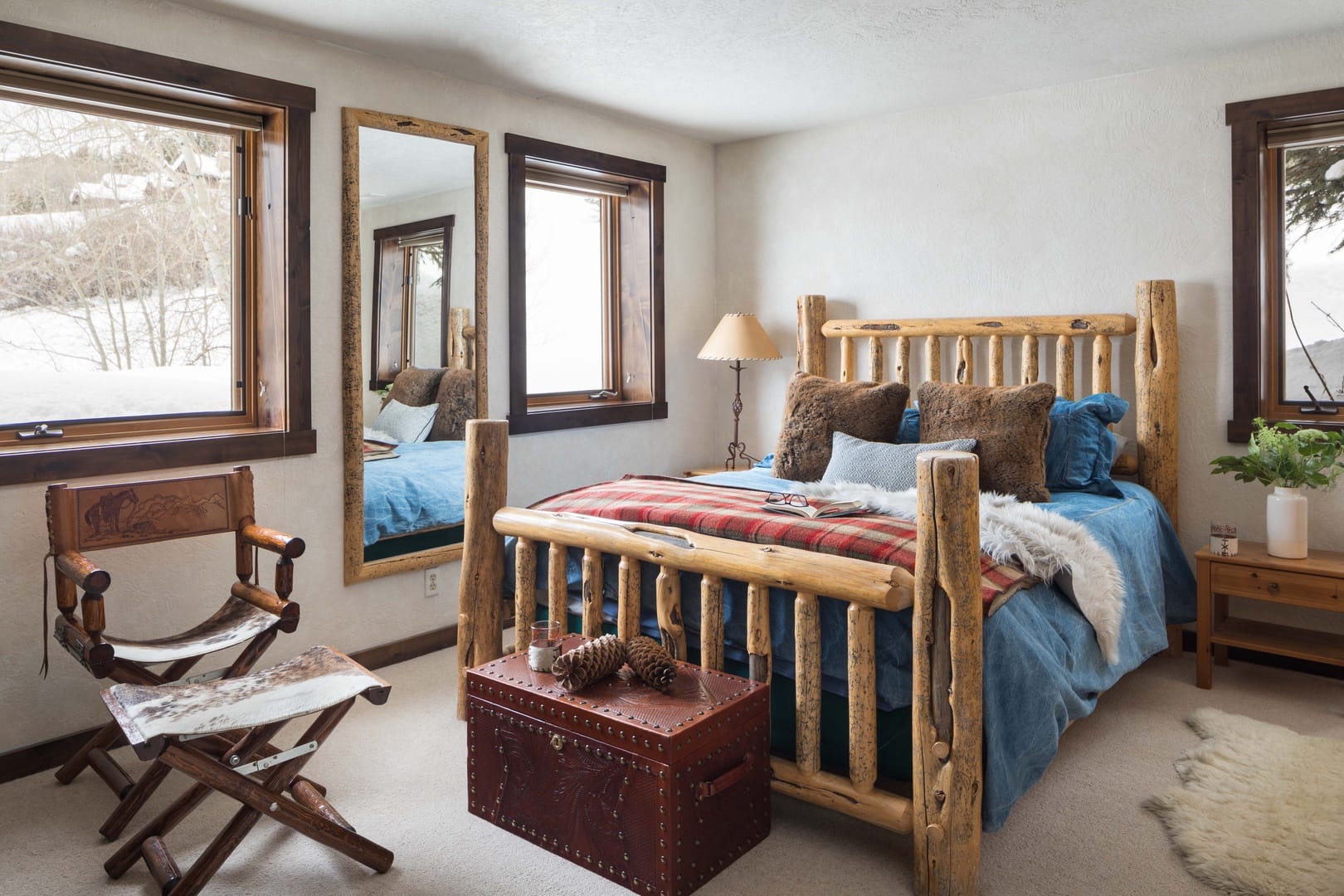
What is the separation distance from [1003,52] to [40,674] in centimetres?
Answer: 383

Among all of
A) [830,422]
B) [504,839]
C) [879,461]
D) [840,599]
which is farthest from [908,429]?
[504,839]

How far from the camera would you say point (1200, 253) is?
3.56 metres

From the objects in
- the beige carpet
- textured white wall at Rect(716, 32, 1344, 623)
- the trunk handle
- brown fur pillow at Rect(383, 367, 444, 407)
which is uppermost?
textured white wall at Rect(716, 32, 1344, 623)

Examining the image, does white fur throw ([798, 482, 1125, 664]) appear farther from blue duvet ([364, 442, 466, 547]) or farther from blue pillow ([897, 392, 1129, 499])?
blue duvet ([364, 442, 466, 547])

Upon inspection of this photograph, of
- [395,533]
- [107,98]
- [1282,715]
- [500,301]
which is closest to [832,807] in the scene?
[1282,715]

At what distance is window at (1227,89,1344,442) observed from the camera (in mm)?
3387

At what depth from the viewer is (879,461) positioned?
3.30 m

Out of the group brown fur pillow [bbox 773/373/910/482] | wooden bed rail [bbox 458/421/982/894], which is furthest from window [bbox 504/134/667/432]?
wooden bed rail [bbox 458/421/982/894]

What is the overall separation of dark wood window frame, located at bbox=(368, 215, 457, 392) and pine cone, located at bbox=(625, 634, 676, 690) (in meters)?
1.75

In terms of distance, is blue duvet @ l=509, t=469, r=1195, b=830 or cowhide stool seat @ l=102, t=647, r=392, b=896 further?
blue duvet @ l=509, t=469, r=1195, b=830

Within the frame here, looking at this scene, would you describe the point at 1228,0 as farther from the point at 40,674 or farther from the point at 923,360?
the point at 40,674

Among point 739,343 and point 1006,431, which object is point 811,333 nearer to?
point 739,343

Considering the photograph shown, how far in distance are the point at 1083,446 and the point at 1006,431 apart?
1.18ft

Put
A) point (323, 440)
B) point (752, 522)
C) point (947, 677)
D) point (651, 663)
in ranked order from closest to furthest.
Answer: point (947, 677)
point (651, 663)
point (752, 522)
point (323, 440)
